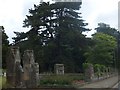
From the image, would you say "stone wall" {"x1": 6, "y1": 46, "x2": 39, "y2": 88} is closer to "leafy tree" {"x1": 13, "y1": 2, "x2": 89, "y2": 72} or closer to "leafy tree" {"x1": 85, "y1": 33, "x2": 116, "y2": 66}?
"leafy tree" {"x1": 13, "y1": 2, "x2": 89, "y2": 72}

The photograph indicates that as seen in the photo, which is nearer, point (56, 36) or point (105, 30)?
point (56, 36)

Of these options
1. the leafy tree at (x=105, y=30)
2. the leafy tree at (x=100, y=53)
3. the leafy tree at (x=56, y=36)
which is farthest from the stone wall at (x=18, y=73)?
the leafy tree at (x=105, y=30)

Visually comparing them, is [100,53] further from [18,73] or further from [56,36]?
[18,73]

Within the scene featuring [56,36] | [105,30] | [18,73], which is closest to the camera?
[18,73]

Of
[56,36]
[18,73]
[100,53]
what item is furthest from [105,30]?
[18,73]

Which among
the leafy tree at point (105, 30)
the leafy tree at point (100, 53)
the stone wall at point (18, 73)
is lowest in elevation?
the stone wall at point (18, 73)

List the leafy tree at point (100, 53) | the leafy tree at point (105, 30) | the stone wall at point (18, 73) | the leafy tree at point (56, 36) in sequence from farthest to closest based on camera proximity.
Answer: the leafy tree at point (105, 30), the leafy tree at point (100, 53), the leafy tree at point (56, 36), the stone wall at point (18, 73)

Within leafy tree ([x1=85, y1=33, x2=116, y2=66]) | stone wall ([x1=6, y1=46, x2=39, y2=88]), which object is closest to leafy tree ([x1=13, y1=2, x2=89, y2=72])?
leafy tree ([x1=85, y1=33, x2=116, y2=66])

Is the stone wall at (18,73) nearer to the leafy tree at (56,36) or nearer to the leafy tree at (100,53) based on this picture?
the leafy tree at (56,36)

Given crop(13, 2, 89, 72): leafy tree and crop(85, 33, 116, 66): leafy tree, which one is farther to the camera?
crop(85, 33, 116, 66): leafy tree

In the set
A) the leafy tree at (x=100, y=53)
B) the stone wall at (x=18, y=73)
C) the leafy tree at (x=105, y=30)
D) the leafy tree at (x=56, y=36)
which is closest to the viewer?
the stone wall at (x=18, y=73)

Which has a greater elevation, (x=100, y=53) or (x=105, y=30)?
(x=105, y=30)

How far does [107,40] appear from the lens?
174 ft

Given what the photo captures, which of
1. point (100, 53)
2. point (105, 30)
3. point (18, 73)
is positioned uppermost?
point (105, 30)
